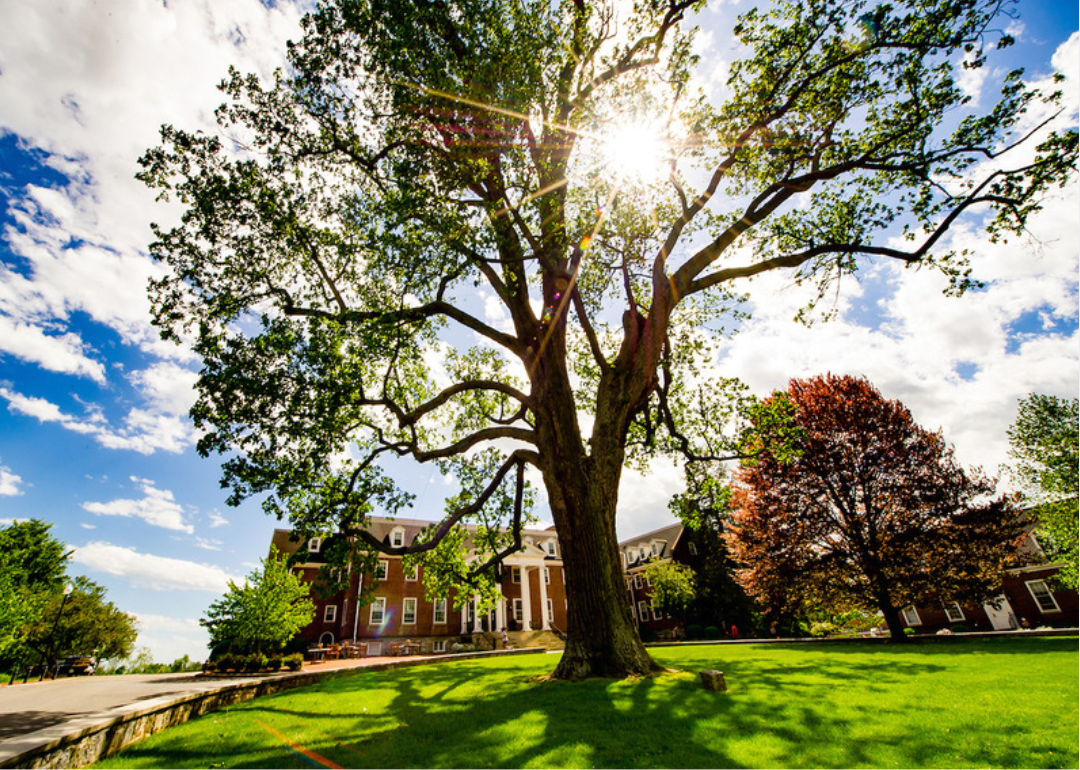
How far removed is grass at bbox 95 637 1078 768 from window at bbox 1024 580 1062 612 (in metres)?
31.7

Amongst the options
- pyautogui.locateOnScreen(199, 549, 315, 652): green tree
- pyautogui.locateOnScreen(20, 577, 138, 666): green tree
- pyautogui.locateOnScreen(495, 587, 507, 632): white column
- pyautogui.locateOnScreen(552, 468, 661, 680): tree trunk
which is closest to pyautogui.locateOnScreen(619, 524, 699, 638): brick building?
pyautogui.locateOnScreen(495, 587, 507, 632): white column

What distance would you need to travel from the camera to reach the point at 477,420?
57.9 ft

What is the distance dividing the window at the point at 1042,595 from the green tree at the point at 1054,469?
8.71 ft

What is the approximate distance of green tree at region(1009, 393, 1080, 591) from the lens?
26.5m

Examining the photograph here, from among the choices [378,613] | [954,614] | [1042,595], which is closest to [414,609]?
[378,613]

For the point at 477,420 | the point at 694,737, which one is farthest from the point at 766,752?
the point at 477,420

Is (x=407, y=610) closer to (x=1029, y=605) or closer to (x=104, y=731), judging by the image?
(x=104, y=731)

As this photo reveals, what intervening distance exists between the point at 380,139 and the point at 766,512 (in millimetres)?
23002

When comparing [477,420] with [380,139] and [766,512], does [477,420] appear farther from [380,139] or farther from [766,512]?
[766,512]

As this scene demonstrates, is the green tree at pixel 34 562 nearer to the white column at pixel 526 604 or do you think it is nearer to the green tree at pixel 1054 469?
the white column at pixel 526 604

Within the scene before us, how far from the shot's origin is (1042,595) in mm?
31203

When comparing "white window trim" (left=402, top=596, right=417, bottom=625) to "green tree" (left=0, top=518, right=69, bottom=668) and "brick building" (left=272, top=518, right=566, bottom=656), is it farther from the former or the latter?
"green tree" (left=0, top=518, right=69, bottom=668)

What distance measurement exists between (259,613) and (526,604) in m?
24.5

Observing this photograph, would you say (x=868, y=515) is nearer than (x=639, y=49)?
→ No
